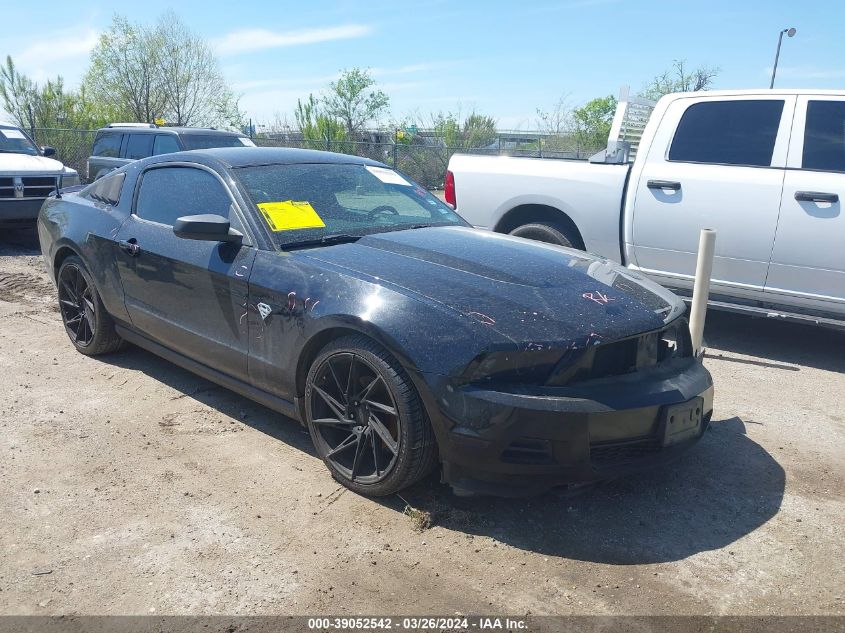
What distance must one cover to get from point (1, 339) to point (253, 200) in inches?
124

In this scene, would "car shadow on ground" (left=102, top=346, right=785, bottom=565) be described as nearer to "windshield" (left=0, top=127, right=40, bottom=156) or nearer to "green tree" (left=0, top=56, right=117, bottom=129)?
"windshield" (left=0, top=127, right=40, bottom=156)

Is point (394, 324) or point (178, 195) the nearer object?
point (394, 324)

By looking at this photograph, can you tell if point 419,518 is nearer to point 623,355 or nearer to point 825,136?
point 623,355

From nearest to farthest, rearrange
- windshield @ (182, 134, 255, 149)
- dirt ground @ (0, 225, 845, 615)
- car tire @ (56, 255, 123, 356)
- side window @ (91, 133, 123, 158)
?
dirt ground @ (0, 225, 845, 615), car tire @ (56, 255, 123, 356), windshield @ (182, 134, 255, 149), side window @ (91, 133, 123, 158)

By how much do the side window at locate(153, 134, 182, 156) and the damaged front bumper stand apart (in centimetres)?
992

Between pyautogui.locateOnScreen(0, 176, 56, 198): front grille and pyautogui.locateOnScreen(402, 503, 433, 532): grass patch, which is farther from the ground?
pyautogui.locateOnScreen(0, 176, 56, 198): front grille

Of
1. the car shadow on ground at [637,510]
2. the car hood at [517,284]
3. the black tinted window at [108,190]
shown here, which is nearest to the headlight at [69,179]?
the black tinted window at [108,190]

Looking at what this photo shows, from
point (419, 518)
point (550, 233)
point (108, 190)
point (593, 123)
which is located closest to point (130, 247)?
point (108, 190)

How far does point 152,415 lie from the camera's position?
428 centimetres

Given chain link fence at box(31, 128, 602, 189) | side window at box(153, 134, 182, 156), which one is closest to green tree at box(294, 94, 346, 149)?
chain link fence at box(31, 128, 602, 189)

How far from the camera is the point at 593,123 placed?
2680 centimetres

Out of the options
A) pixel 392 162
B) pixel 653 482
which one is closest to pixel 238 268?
pixel 653 482

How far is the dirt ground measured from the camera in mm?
2646

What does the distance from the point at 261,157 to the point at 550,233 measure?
115 inches
